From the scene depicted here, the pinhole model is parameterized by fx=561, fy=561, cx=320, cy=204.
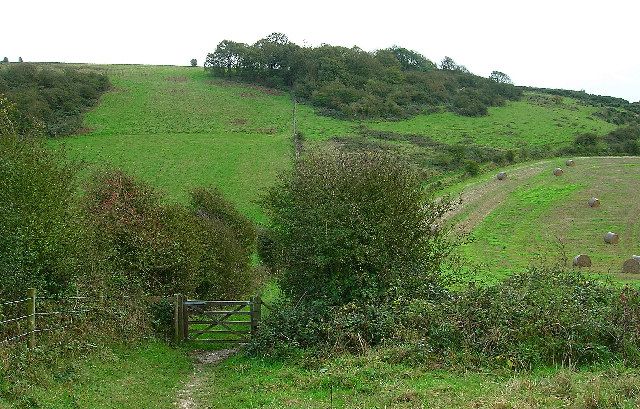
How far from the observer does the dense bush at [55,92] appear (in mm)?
66750

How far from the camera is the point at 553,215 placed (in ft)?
162

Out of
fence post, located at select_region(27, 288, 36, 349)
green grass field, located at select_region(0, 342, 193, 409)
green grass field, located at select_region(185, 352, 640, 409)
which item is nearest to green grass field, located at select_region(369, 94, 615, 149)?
green grass field, located at select_region(0, 342, 193, 409)

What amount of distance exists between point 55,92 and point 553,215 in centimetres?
6340

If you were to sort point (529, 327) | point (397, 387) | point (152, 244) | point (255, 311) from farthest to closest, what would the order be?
point (152, 244) < point (255, 311) < point (529, 327) < point (397, 387)

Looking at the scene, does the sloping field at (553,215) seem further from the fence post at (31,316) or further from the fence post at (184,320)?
the fence post at (31,316)

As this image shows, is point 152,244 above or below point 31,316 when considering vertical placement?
below

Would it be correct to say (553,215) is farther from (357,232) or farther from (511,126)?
Result: (511,126)

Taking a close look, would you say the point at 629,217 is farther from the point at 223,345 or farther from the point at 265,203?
the point at 223,345

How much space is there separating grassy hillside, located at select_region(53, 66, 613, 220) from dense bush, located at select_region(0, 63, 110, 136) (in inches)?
82.5

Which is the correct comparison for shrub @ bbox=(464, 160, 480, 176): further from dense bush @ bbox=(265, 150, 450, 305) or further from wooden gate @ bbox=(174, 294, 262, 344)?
wooden gate @ bbox=(174, 294, 262, 344)

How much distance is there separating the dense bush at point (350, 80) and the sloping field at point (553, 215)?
2947 cm

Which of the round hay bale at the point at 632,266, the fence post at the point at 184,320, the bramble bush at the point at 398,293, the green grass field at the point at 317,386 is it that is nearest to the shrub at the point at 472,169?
the round hay bale at the point at 632,266

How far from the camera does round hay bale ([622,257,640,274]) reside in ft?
109

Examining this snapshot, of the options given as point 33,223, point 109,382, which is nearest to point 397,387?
point 109,382
